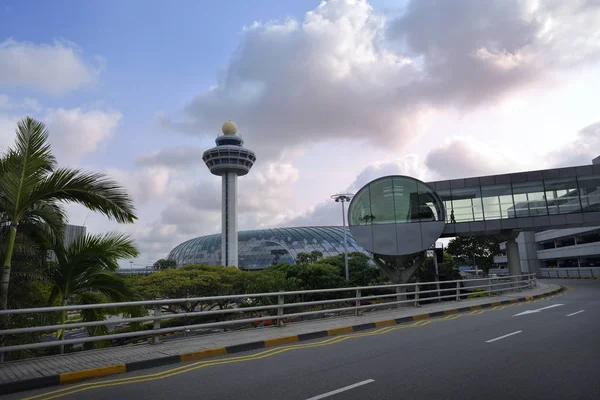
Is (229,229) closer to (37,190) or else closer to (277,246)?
(277,246)

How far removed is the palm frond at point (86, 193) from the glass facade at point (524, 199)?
24.8 metres

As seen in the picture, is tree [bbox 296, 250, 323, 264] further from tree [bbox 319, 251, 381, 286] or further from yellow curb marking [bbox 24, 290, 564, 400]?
yellow curb marking [bbox 24, 290, 564, 400]

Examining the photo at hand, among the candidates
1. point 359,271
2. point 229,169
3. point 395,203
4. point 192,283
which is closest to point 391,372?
point 395,203

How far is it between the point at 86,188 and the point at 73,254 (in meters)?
2.16

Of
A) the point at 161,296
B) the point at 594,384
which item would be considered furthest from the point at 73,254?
the point at 161,296

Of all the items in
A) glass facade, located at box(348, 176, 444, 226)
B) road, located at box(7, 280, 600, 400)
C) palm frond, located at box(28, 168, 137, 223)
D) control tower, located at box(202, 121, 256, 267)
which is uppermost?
control tower, located at box(202, 121, 256, 267)

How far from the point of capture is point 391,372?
6695 mm

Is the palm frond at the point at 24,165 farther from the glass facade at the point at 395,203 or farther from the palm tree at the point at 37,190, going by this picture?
the glass facade at the point at 395,203

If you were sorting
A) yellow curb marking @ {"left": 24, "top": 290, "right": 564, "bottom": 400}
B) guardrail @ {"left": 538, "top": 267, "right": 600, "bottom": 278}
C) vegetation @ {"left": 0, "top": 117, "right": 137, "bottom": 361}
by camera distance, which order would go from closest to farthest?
yellow curb marking @ {"left": 24, "top": 290, "right": 564, "bottom": 400} → vegetation @ {"left": 0, "top": 117, "right": 137, "bottom": 361} → guardrail @ {"left": 538, "top": 267, "right": 600, "bottom": 278}

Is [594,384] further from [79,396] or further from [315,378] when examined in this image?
[79,396]

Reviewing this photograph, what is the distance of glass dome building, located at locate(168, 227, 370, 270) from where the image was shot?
102062mm

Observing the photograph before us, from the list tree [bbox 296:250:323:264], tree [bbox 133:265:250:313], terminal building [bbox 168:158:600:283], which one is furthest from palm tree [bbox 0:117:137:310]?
tree [bbox 296:250:323:264]

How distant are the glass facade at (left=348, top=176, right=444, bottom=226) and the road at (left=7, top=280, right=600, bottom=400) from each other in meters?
14.8

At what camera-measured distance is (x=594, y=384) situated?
5.79 meters
